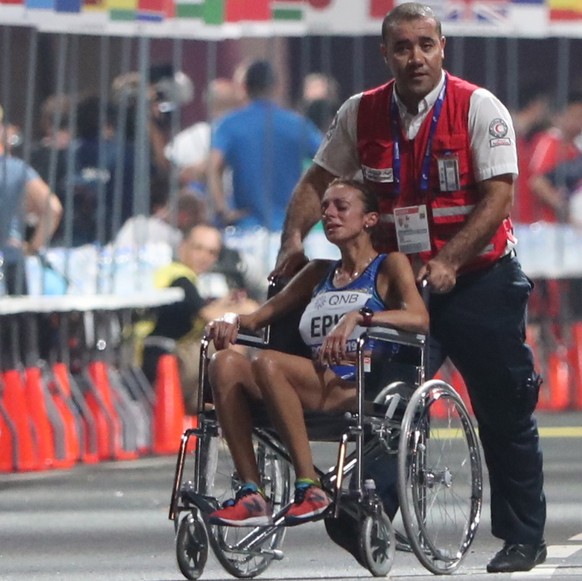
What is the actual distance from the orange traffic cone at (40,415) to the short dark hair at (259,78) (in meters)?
4.41

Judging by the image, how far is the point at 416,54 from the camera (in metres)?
8.03

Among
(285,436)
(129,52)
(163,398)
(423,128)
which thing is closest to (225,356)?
(285,436)

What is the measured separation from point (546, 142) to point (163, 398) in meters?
5.56

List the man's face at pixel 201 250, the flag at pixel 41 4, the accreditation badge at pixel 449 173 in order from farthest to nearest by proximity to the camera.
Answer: the man's face at pixel 201 250
the flag at pixel 41 4
the accreditation badge at pixel 449 173

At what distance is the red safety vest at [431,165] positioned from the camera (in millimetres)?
8094

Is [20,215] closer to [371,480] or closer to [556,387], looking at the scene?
[556,387]

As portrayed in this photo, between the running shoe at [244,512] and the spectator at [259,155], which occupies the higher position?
the spectator at [259,155]

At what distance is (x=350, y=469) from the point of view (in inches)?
310

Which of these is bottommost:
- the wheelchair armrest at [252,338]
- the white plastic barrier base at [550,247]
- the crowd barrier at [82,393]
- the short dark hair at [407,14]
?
the crowd barrier at [82,393]

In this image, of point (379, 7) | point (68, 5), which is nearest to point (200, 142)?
point (379, 7)

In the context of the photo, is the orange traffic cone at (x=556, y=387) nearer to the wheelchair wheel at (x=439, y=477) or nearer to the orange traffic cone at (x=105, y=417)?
the orange traffic cone at (x=105, y=417)

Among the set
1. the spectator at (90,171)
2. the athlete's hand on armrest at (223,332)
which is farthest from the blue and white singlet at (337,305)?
the spectator at (90,171)

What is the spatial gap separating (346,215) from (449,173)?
0.39 metres

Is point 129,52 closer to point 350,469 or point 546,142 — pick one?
point 546,142
